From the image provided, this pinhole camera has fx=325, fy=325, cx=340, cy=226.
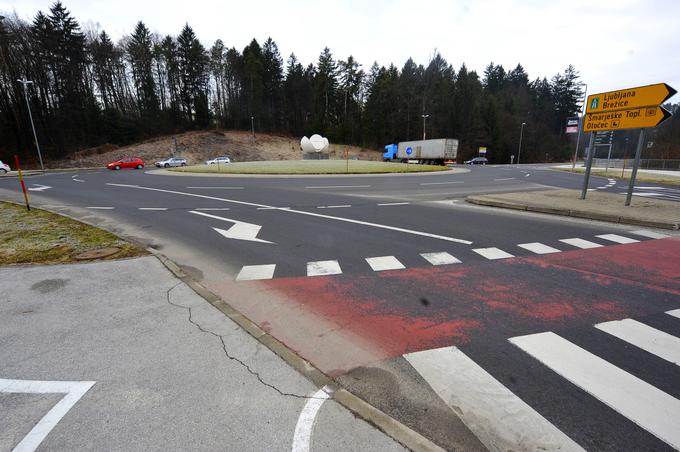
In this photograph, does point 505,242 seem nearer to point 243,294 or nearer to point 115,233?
point 243,294

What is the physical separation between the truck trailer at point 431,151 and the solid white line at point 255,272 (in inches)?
1824

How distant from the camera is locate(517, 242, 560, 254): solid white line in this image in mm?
6637

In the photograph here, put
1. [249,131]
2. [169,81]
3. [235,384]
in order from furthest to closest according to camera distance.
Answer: [249,131] → [169,81] → [235,384]

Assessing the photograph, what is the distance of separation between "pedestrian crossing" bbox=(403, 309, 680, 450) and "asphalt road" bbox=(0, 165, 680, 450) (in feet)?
0.04

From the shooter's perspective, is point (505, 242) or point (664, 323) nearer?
point (664, 323)

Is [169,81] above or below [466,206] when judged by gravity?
above

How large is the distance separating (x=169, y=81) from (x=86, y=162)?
30.9 m

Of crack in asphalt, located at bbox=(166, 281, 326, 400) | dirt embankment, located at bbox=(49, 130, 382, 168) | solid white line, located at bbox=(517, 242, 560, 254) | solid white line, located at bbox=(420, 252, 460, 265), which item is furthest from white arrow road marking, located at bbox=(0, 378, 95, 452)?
dirt embankment, located at bbox=(49, 130, 382, 168)

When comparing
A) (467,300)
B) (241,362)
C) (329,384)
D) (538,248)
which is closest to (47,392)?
(241,362)

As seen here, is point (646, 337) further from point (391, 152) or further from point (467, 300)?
point (391, 152)

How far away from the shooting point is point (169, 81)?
72.4 meters

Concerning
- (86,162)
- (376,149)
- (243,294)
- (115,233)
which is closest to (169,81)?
(86,162)

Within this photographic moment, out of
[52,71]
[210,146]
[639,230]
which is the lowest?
[639,230]

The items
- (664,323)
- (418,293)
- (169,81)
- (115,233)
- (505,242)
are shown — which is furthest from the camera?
(169,81)
